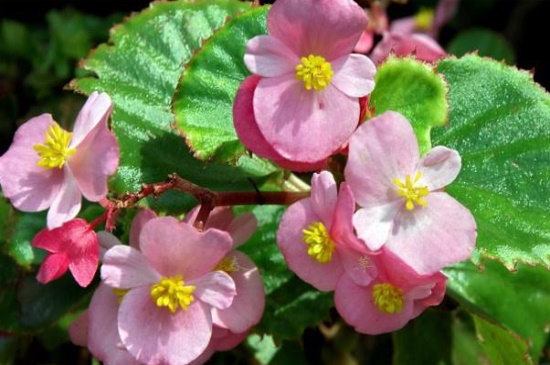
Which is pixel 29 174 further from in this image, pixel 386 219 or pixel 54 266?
pixel 386 219

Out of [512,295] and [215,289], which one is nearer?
[215,289]

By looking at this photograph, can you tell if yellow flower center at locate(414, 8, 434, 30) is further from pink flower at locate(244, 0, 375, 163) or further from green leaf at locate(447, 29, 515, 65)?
pink flower at locate(244, 0, 375, 163)

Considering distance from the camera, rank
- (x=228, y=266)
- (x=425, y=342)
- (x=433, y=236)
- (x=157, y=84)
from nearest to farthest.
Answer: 1. (x=433, y=236)
2. (x=228, y=266)
3. (x=157, y=84)
4. (x=425, y=342)

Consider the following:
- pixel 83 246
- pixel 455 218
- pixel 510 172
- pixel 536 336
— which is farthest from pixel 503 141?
pixel 83 246

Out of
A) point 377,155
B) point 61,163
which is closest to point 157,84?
point 61,163

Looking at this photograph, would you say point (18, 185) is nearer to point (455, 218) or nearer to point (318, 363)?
point (455, 218)
